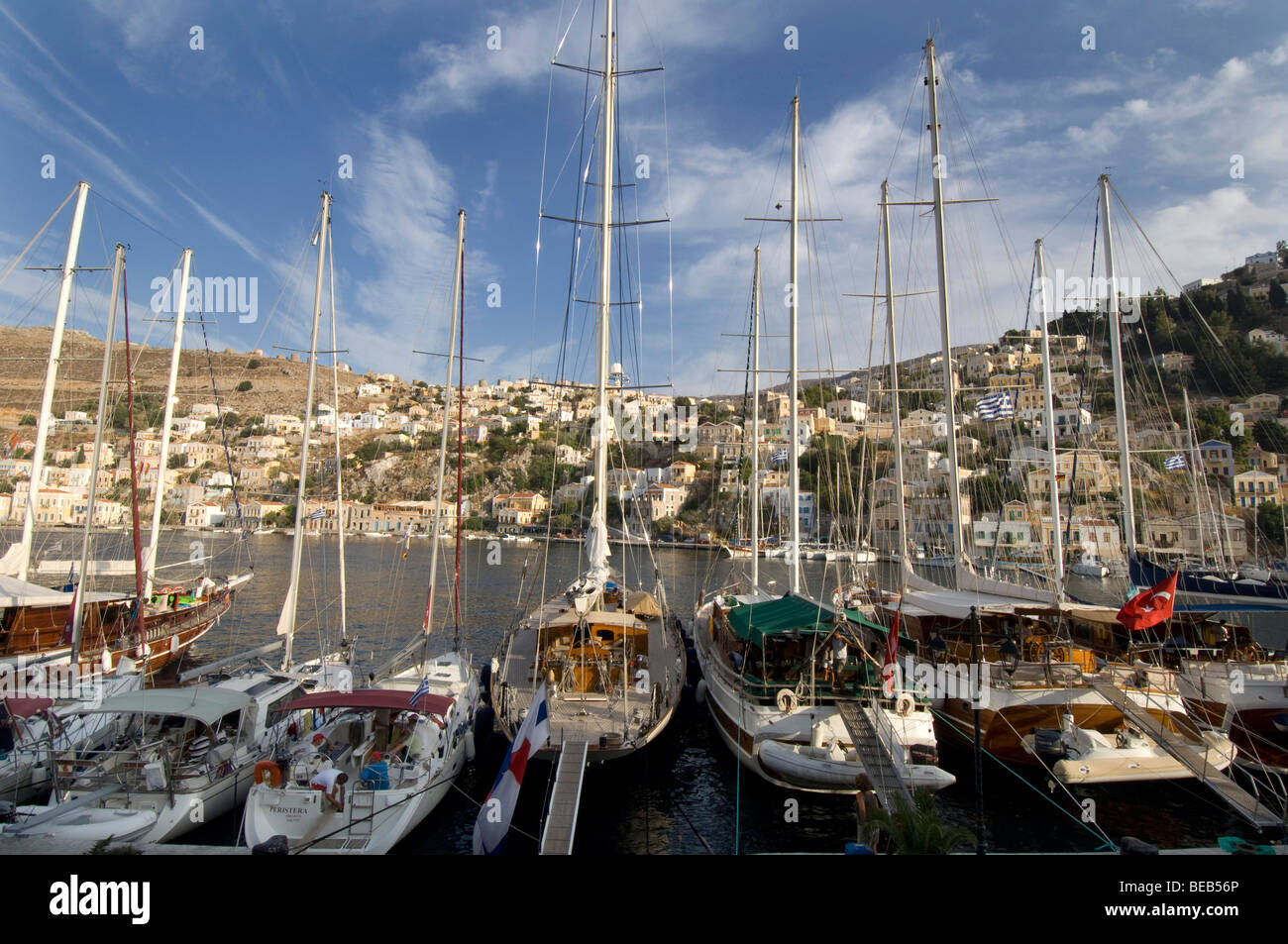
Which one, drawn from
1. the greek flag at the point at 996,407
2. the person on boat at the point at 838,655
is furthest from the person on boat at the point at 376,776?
the greek flag at the point at 996,407

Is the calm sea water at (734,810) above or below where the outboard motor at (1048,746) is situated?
below

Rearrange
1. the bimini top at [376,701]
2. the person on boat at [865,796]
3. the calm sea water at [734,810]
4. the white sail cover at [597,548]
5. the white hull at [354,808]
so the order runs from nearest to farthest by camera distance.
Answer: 1. the person on boat at [865,796]
2. the white hull at [354,808]
3. the bimini top at [376,701]
4. the calm sea water at [734,810]
5. the white sail cover at [597,548]

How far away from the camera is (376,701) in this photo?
37.0 ft

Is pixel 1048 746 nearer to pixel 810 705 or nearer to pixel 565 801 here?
pixel 810 705

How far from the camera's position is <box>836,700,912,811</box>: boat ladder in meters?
10.4

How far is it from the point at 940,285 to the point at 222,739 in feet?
58.6

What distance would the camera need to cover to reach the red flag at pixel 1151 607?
504 inches

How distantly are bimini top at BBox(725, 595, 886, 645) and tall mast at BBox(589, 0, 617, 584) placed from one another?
12.0 ft

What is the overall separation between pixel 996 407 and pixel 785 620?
3483 centimetres

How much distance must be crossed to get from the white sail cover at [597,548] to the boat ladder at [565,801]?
586 centimetres

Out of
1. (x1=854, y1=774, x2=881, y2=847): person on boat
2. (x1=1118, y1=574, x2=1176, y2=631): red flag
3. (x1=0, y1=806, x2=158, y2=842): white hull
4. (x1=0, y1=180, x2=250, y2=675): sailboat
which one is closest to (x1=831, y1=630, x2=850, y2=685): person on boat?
(x1=854, y1=774, x2=881, y2=847): person on boat

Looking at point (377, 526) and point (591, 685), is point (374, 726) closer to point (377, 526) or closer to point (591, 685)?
point (591, 685)

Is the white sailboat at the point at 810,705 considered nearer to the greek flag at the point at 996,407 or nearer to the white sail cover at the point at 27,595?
the white sail cover at the point at 27,595

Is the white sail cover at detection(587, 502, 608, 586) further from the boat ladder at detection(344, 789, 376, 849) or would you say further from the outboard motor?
the outboard motor
